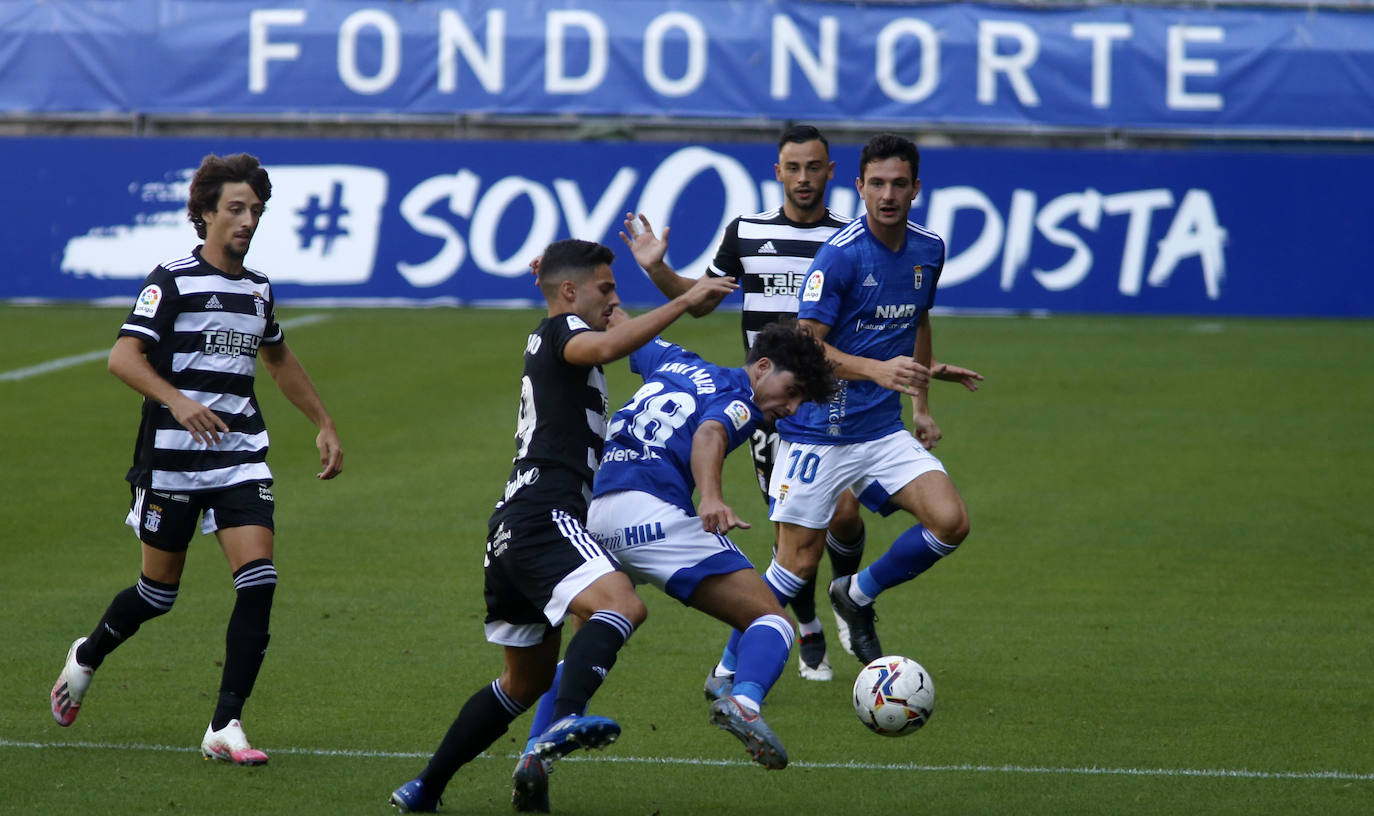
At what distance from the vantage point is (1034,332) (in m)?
19.7

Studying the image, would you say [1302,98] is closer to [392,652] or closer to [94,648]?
[392,652]

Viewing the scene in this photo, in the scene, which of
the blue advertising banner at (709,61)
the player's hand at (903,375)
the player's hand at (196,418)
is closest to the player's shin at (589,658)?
the player's hand at (196,418)

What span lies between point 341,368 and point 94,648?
34.3ft

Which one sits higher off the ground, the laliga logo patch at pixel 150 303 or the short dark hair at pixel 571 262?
the short dark hair at pixel 571 262

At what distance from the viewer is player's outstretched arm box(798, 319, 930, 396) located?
6551mm

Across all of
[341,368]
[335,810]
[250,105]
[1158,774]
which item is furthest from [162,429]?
[250,105]

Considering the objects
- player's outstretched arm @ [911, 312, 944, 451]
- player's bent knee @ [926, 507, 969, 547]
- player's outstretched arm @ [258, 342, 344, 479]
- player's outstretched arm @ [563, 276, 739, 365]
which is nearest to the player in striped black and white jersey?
player's outstretched arm @ [258, 342, 344, 479]

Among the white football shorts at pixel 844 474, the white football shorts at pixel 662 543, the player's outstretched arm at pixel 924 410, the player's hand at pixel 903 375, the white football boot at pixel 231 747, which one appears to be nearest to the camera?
the white football shorts at pixel 662 543

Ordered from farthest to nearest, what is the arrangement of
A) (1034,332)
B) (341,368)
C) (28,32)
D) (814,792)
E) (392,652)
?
1. (28,32)
2. (1034,332)
3. (341,368)
4. (392,652)
5. (814,792)

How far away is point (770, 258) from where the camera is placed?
8.08 meters

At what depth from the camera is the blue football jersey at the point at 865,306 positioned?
7.30 m

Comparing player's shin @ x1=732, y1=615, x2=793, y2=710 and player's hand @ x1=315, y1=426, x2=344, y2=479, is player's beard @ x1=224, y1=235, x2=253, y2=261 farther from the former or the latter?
player's shin @ x1=732, y1=615, x2=793, y2=710

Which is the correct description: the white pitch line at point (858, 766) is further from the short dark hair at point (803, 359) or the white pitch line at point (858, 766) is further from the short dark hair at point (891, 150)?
the short dark hair at point (891, 150)

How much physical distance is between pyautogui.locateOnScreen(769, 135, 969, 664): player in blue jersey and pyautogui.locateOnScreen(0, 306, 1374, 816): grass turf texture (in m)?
0.66
